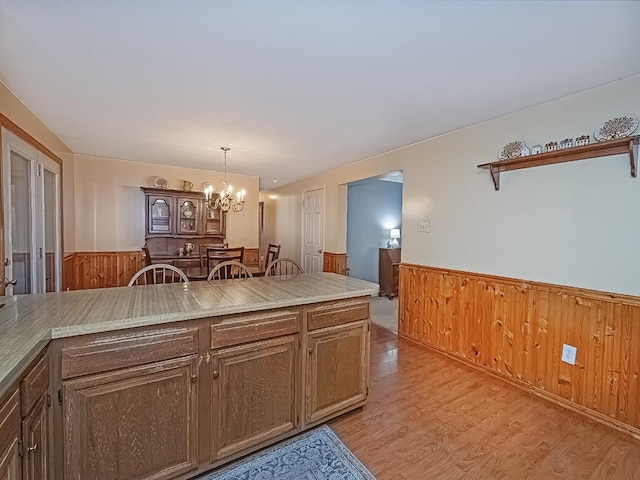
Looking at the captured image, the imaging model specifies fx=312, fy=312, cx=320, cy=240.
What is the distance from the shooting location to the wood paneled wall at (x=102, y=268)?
4605mm

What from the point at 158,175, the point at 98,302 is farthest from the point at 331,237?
the point at 98,302

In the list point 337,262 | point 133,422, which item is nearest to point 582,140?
point 133,422

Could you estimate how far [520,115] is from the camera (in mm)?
2695

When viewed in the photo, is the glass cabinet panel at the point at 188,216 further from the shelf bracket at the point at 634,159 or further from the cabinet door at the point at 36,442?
the shelf bracket at the point at 634,159

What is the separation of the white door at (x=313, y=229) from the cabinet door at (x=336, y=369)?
3466 millimetres

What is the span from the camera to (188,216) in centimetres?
512

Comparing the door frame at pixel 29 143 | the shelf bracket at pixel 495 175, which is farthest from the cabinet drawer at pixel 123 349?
the shelf bracket at pixel 495 175

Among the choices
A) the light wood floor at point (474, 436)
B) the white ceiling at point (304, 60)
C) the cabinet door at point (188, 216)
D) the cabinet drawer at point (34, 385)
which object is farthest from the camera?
the cabinet door at point (188, 216)

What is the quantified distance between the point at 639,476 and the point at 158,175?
20.0 ft

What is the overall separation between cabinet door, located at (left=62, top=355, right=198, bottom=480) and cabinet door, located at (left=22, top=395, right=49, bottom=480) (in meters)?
0.07

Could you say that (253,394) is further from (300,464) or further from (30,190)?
(30,190)

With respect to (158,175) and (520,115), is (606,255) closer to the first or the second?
(520,115)

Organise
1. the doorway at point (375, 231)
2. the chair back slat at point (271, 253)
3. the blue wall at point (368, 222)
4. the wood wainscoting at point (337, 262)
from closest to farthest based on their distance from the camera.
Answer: the chair back slat at point (271, 253)
the wood wainscoting at point (337, 262)
the doorway at point (375, 231)
the blue wall at point (368, 222)

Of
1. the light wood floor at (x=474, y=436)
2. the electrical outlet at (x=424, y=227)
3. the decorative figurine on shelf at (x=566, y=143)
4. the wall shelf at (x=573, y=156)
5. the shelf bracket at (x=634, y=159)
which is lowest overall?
the light wood floor at (x=474, y=436)
